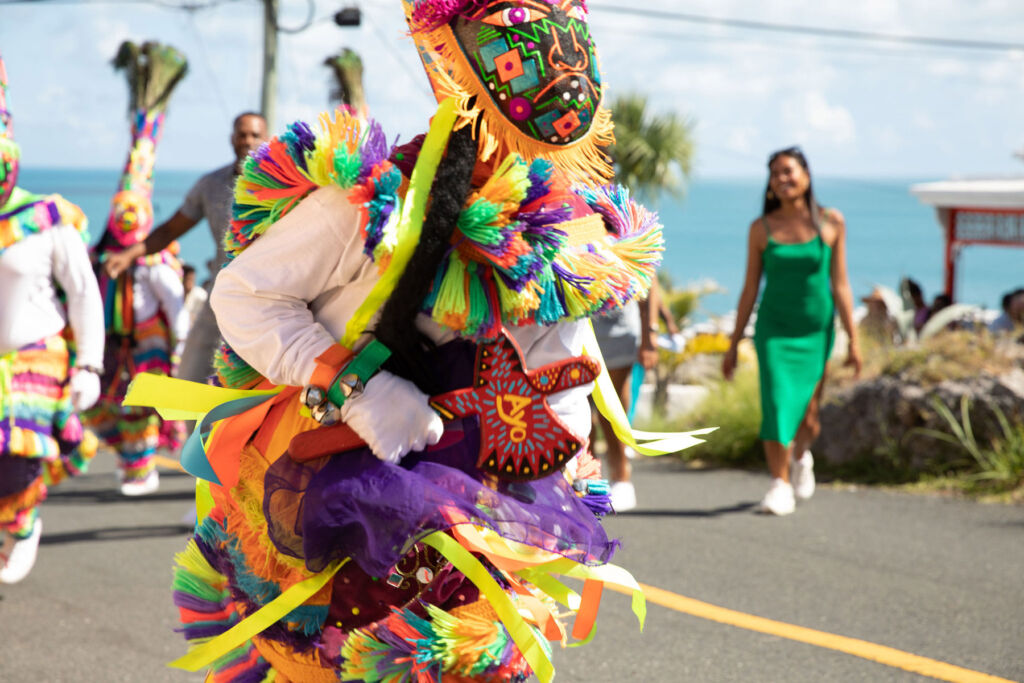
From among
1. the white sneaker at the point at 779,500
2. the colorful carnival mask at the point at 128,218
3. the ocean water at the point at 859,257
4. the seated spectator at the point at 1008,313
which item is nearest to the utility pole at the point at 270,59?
the colorful carnival mask at the point at 128,218

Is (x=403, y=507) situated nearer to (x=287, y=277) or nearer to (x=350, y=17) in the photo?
(x=287, y=277)

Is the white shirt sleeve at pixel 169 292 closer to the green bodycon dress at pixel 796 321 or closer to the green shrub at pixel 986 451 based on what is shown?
the green bodycon dress at pixel 796 321

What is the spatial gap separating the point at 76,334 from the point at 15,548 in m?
0.92

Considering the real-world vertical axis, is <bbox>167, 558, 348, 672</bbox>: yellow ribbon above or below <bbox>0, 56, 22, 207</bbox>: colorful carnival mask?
below

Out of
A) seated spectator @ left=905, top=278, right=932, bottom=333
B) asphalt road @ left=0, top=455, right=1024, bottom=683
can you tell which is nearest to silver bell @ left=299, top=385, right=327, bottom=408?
asphalt road @ left=0, top=455, right=1024, bottom=683

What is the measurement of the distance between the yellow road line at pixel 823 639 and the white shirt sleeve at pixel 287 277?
2.54 meters

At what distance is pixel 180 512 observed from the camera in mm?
6367

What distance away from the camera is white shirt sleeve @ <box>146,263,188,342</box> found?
7.11m

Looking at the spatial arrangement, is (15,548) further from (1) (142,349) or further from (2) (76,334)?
(1) (142,349)

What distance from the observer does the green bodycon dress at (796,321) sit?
6.30 m

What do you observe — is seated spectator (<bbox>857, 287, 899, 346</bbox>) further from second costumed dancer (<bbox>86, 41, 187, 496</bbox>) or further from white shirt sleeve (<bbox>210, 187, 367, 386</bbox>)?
white shirt sleeve (<bbox>210, 187, 367, 386</bbox>)

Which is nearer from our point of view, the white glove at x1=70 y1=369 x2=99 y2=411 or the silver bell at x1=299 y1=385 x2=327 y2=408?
the silver bell at x1=299 y1=385 x2=327 y2=408

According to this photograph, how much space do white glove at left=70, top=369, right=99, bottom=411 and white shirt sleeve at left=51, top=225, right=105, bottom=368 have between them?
0.18 feet

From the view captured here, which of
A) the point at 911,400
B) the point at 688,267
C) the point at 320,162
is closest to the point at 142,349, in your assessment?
the point at 911,400
